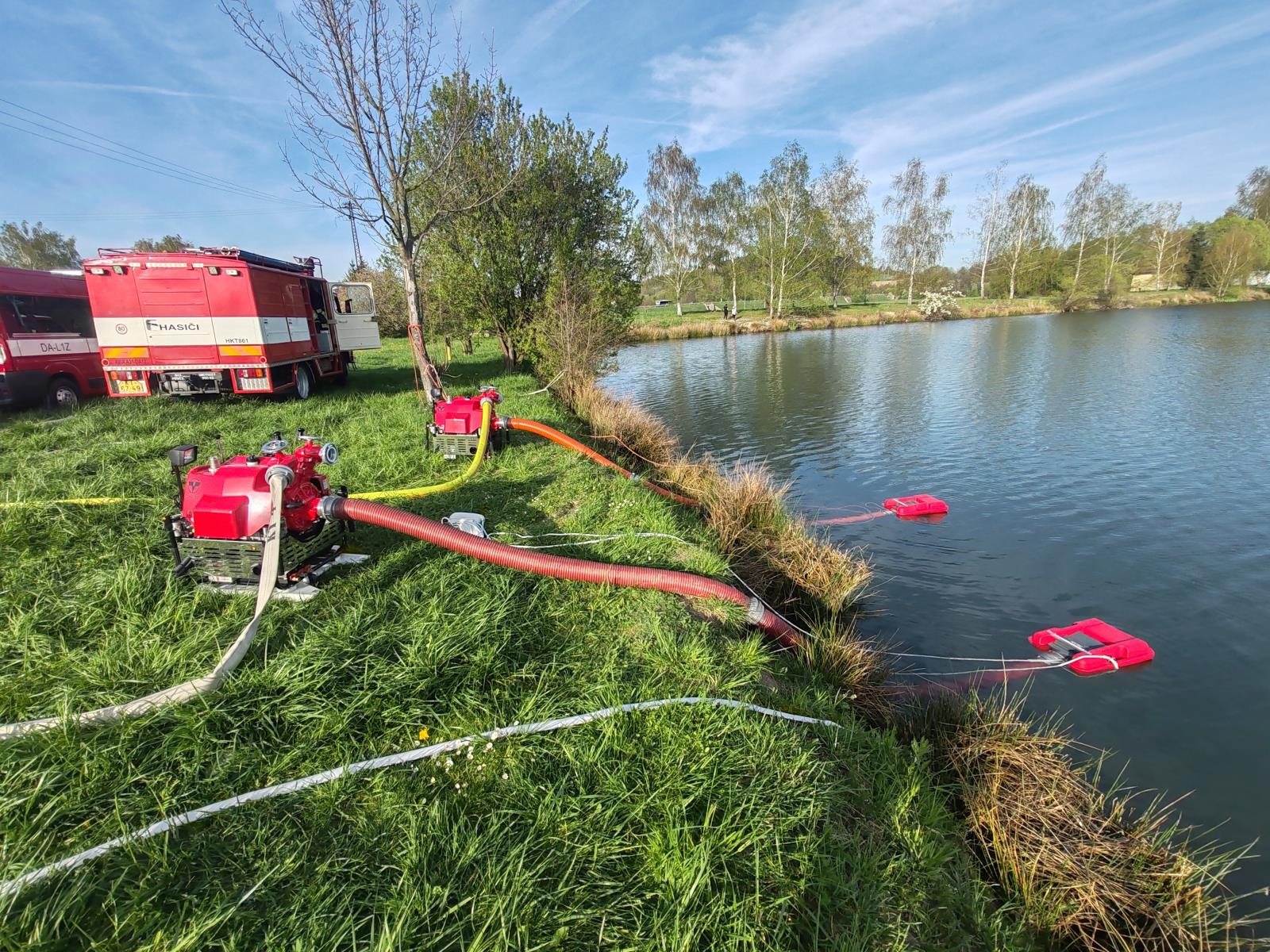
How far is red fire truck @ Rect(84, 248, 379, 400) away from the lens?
9.52 metres

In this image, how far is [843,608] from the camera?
5672mm

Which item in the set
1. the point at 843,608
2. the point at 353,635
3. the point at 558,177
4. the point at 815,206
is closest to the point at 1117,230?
the point at 815,206

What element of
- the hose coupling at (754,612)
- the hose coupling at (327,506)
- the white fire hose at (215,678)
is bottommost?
the hose coupling at (754,612)

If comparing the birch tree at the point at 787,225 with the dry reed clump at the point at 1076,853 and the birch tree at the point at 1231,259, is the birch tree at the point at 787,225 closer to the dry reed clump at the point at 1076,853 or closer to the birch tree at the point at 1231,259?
the birch tree at the point at 1231,259

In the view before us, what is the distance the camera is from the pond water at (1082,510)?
432cm

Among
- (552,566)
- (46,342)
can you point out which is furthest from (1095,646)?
(46,342)

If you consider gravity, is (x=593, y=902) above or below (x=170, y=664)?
below

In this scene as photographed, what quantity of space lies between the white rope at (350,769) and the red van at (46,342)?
12402mm

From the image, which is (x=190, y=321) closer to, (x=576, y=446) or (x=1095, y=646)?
(x=576, y=446)

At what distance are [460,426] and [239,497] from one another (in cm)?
385

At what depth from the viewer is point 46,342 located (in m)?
10.5

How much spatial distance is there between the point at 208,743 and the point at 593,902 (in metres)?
1.83

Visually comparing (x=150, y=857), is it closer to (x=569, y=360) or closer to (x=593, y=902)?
(x=593, y=902)

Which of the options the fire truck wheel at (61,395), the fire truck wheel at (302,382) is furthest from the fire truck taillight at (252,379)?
the fire truck wheel at (61,395)
